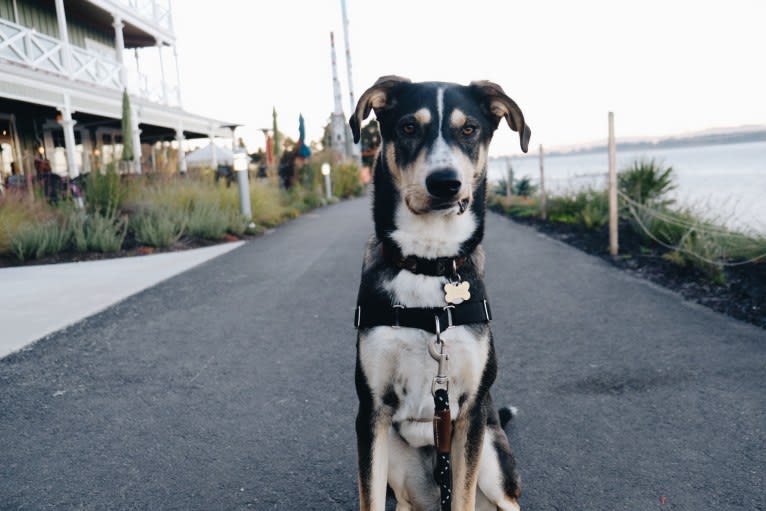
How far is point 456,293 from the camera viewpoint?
2301mm

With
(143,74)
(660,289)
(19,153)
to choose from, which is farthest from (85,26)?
(660,289)

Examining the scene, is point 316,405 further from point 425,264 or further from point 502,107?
point 502,107

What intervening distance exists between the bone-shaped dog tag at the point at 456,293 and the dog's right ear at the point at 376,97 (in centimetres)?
88

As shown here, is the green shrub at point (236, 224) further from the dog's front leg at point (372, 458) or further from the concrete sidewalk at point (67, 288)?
the dog's front leg at point (372, 458)

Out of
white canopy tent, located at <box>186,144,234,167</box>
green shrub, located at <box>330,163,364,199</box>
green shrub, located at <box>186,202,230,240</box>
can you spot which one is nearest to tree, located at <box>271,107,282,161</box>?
green shrub, located at <box>330,163,364,199</box>

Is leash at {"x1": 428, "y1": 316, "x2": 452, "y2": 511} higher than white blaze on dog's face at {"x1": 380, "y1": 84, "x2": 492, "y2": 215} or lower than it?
lower

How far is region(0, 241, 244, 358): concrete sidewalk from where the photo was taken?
555 centimetres

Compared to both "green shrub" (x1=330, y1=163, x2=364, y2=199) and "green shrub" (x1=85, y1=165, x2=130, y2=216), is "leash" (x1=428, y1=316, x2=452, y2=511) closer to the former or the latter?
"green shrub" (x1=85, y1=165, x2=130, y2=216)

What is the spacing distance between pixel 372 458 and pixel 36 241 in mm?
9414

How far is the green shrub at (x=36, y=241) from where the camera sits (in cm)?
949

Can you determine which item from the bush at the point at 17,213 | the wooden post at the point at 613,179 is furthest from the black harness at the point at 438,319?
the bush at the point at 17,213

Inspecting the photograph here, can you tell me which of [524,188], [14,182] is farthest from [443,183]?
[524,188]

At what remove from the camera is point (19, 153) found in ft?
61.1

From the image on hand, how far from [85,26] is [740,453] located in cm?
2572
